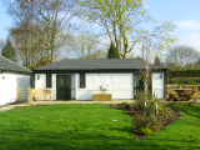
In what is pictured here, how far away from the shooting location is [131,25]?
32.1 metres

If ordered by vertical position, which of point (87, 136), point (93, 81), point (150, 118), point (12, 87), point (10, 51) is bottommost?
point (87, 136)

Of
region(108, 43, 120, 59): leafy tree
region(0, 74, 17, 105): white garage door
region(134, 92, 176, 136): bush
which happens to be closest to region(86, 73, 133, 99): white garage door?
region(0, 74, 17, 105): white garage door

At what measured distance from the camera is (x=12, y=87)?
17906 millimetres

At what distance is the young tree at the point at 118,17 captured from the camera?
3155 cm

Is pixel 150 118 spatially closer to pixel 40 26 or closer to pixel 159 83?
pixel 159 83

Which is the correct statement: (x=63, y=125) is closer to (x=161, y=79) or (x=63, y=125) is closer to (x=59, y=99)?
(x=59, y=99)

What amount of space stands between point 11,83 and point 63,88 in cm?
389

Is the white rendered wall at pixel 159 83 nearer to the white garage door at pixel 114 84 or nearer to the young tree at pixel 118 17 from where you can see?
the white garage door at pixel 114 84

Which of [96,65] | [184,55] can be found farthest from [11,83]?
[184,55]

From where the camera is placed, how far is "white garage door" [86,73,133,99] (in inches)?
739

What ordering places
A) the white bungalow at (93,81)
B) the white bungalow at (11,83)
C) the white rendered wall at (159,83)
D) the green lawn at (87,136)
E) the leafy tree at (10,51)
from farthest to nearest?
the leafy tree at (10,51), the white bungalow at (93,81), the white rendered wall at (159,83), the white bungalow at (11,83), the green lawn at (87,136)

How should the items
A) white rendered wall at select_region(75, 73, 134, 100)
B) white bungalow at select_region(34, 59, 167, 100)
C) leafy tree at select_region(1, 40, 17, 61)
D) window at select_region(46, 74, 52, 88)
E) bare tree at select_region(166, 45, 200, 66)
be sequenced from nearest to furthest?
white bungalow at select_region(34, 59, 167, 100) < white rendered wall at select_region(75, 73, 134, 100) < window at select_region(46, 74, 52, 88) < leafy tree at select_region(1, 40, 17, 61) < bare tree at select_region(166, 45, 200, 66)

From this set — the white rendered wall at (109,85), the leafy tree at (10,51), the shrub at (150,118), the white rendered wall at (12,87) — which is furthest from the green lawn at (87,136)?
the leafy tree at (10,51)

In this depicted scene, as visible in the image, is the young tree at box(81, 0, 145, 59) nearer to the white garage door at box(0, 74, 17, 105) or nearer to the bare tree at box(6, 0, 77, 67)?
the bare tree at box(6, 0, 77, 67)
